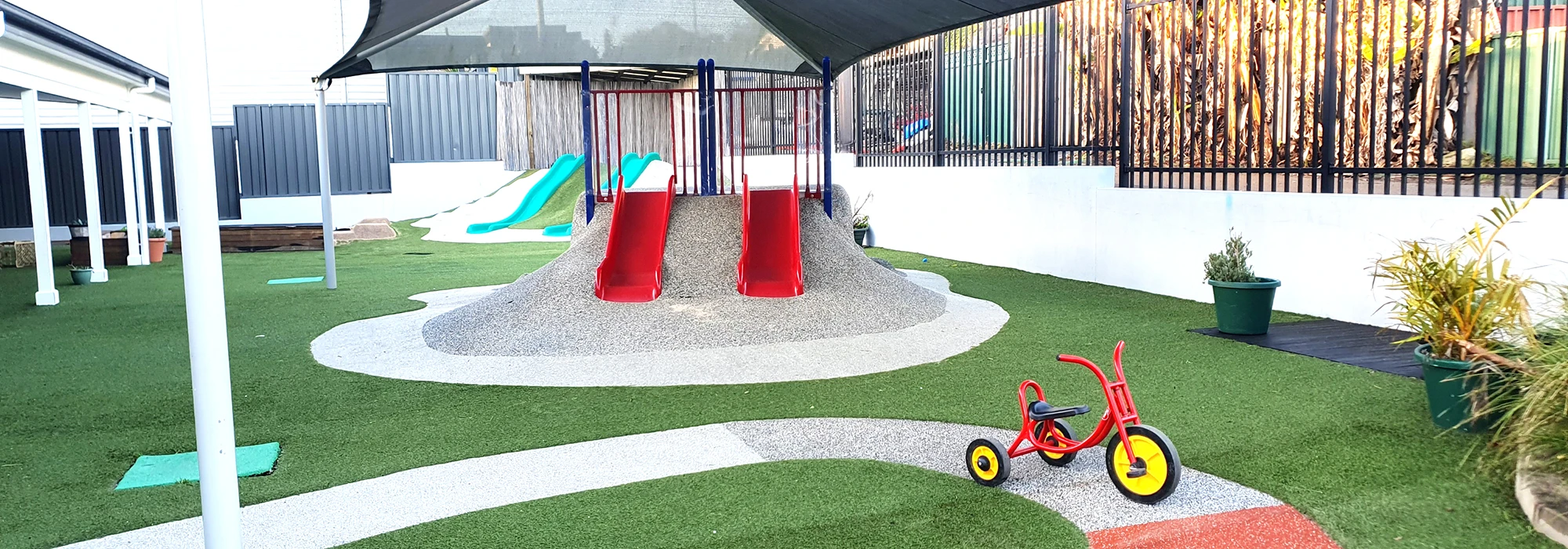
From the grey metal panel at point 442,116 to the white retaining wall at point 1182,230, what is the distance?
14.9 metres

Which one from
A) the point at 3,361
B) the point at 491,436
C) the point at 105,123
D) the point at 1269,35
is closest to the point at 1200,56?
the point at 1269,35

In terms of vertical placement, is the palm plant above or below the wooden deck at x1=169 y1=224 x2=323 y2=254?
above

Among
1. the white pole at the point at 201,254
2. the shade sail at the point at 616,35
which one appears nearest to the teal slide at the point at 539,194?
the shade sail at the point at 616,35

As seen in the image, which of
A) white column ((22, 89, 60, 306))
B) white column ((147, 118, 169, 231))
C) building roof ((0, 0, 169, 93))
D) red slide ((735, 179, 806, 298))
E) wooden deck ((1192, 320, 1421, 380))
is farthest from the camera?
white column ((147, 118, 169, 231))

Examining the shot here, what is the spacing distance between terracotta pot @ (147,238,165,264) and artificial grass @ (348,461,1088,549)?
47.4 feet

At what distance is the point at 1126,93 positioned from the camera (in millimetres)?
10875

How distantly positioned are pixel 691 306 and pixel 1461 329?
5.28 meters

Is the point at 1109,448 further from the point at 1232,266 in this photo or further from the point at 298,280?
the point at 298,280

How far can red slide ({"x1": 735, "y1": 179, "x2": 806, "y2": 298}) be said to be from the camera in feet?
29.1

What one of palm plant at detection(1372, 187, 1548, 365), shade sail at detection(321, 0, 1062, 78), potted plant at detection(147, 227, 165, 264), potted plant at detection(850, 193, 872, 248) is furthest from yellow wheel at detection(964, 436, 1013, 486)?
potted plant at detection(147, 227, 165, 264)

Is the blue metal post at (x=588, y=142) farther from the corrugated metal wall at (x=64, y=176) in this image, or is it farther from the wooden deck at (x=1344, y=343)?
the corrugated metal wall at (x=64, y=176)

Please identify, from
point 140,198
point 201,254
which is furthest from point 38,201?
point 201,254

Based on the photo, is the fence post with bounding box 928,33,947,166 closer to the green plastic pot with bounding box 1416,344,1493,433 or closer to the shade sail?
the shade sail

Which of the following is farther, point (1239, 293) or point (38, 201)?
point (38, 201)
